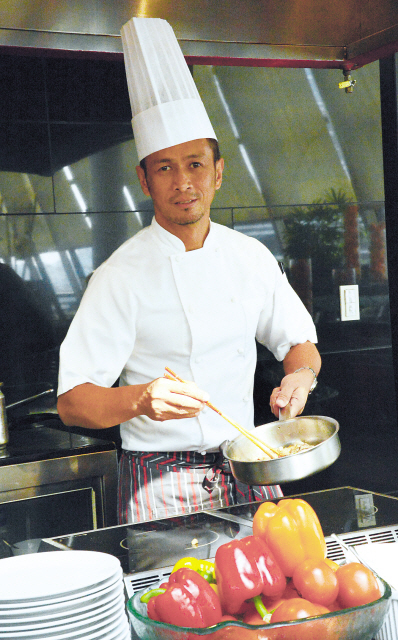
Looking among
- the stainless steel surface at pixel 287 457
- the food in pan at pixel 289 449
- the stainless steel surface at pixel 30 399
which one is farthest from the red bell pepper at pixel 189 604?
the stainless steel surface at pixel 30 399

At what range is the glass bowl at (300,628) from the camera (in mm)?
679

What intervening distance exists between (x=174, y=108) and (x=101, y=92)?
1048 millimetres

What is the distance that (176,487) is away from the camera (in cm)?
164

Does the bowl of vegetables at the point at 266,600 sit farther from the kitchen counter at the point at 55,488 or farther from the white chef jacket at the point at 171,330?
the kitchen counter at the point at 55,488

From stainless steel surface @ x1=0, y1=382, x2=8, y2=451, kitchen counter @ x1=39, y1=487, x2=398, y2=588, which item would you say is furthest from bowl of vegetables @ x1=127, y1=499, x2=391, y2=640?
stainless steel surface @ x1=0, y1=382, x2=8, y2=451

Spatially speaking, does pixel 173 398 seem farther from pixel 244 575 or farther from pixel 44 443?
pixel 44 443

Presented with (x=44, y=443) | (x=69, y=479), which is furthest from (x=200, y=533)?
(x=44, y=443)

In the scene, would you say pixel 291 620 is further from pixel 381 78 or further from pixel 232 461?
pixel 381 78

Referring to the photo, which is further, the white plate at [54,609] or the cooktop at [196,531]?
the cooktop at [196,531]

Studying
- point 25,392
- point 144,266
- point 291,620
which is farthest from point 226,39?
point 25,392

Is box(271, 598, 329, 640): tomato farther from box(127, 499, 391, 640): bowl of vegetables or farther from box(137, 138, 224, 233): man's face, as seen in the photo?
box(137, 138, 224, 233): man's face

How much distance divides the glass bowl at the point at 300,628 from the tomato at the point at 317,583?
41mm

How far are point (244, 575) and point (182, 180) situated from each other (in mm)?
1096

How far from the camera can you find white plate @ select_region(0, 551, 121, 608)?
2.59 ft
